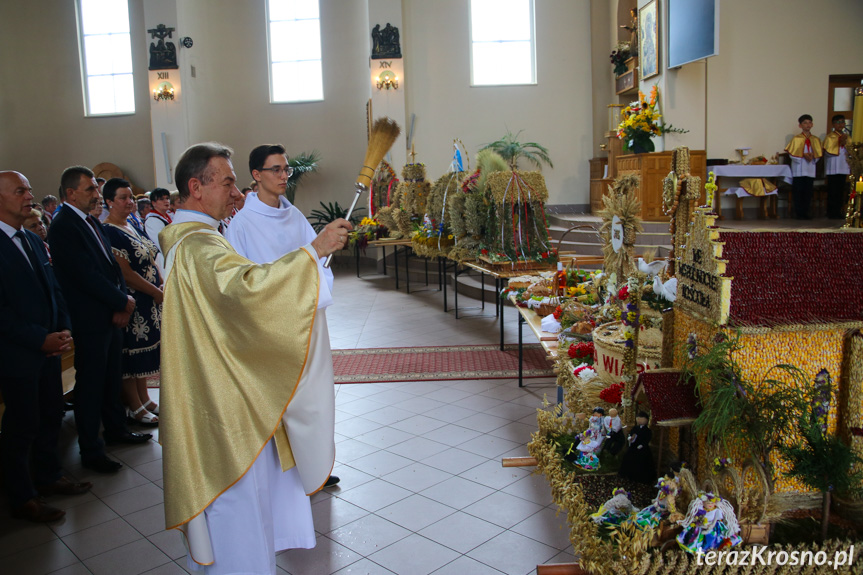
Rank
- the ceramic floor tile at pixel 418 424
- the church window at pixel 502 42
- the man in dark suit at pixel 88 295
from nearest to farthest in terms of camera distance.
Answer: the man in dark suit at pixel 88 295 → the ceramic floor tile at pixel 418 424 → the church window at pixel 502 42

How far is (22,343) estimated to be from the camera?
10.6 ft

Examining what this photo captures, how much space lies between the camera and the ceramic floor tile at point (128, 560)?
113 inches

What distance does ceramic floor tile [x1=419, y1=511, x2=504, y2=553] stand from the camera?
9.71ft

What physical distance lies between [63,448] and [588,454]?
352cm

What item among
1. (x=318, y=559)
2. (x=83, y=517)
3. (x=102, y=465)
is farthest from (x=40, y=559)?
(x=318, y=559)

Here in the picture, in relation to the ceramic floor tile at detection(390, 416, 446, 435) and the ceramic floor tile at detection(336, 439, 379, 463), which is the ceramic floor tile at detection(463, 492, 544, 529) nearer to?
the ceramic floor tile at detection(336, 439, 379, 463)

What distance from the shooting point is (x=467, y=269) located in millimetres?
8969

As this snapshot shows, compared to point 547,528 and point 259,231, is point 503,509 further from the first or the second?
point 259,231

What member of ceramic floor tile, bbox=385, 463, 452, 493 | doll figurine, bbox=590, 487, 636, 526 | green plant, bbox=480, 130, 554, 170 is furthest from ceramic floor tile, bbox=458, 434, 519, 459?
green plant, bbox=480, 130, 554, 170

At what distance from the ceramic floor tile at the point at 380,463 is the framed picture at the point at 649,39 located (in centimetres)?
890

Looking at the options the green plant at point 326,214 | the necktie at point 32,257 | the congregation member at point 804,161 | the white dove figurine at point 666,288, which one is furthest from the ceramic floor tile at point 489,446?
the green plant at point 326,214

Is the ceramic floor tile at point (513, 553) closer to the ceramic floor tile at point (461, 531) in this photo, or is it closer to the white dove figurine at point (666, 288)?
the ceramic floor tile at point (461, 531)

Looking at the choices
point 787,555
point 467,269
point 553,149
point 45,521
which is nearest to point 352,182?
point 553,149

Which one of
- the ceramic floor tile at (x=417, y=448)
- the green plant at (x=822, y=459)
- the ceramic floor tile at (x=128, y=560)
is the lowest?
the ceramic floor tile at (x=128, y=560)
